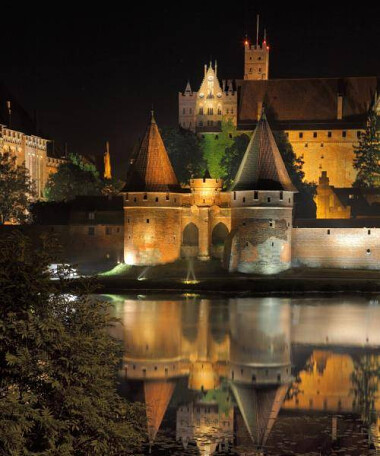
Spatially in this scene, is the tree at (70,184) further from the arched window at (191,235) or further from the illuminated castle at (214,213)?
the illuminated castle at (214,213)

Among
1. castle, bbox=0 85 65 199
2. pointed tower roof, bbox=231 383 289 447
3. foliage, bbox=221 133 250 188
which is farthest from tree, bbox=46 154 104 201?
pointed tower roof, bbox=231 383 289 447

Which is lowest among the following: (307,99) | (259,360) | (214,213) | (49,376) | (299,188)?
(259,360)

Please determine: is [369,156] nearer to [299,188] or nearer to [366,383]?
[299,188]

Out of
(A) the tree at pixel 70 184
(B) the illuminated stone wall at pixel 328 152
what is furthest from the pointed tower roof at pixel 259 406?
(B) the illuminated stone wall at pixel 328 152

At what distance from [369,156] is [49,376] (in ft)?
199

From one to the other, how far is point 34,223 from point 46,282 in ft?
147

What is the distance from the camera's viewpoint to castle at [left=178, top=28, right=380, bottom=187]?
252 feet

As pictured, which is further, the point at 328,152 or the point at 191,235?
the point at 328,152

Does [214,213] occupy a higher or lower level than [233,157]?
lower

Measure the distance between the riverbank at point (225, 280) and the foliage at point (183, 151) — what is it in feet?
58.3

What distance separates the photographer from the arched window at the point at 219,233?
53062mm

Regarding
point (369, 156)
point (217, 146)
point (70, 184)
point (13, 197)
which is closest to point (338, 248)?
point (13, 197)

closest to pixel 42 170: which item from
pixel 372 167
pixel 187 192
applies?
pixel 372 167

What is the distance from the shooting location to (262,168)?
5009 cm
